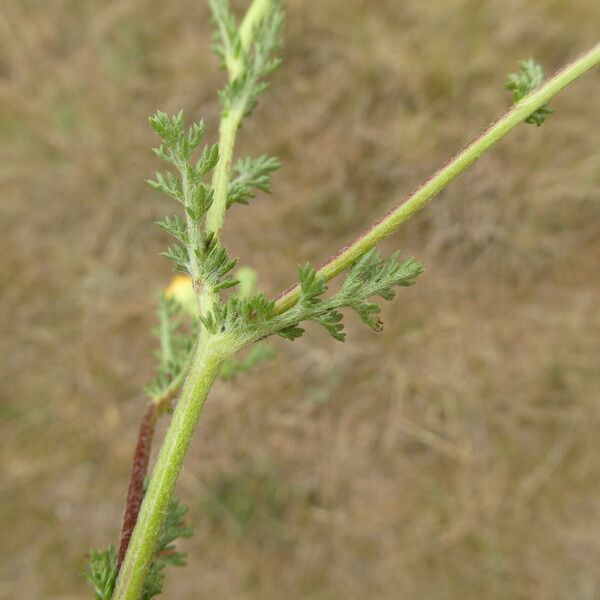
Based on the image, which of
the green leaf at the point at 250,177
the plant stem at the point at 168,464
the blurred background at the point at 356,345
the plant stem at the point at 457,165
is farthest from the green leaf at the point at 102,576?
the blurred background at the point at 356,345

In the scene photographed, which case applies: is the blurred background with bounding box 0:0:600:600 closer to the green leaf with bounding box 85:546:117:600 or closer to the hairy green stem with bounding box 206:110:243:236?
the hairy green stem with bounding box 206:110:243:236

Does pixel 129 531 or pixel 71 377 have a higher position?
pixel 71 377

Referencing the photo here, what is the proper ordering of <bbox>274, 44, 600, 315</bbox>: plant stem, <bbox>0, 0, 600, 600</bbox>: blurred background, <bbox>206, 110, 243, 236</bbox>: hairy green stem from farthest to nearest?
<bbox>0, 0, 600, 600</bbox>: blurred background → <bbox>206, 110, 243, 236</bbox>: hairy green stem → <bbox>274, 44, 600, 315</bbox>: plant stem

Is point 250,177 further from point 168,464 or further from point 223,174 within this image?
point 168,464

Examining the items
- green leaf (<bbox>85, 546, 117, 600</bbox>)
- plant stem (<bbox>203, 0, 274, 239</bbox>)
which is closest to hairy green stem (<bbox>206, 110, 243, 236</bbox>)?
plant stem (<bbox>203, 0, 274, 239</bbox>)

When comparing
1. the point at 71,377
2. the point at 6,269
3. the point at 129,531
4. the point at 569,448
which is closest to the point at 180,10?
the point at 6,269

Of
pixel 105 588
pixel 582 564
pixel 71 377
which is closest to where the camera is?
pixel 105 588

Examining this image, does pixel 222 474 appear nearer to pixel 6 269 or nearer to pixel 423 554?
pixel 423 554
